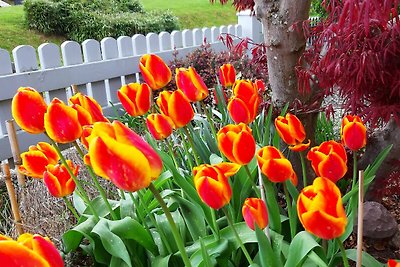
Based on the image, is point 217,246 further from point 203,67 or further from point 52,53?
point 203,67

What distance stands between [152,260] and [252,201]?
46cm

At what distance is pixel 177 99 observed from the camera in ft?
3.60

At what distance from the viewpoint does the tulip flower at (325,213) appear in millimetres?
665

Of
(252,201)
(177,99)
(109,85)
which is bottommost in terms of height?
(109,85)

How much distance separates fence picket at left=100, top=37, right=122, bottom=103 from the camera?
12.2 feet

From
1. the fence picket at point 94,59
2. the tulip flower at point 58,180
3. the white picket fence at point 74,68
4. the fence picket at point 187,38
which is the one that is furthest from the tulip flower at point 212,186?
the fence picket at point 187,38

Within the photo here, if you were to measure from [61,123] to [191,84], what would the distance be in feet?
1.45

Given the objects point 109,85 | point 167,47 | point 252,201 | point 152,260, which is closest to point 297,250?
point 252,201

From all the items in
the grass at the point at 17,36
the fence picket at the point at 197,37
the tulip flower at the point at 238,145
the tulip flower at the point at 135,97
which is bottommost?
the grass at the point at 17,36

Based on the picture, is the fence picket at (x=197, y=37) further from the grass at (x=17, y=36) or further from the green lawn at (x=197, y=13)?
the green lawn at (x=197, y=13)

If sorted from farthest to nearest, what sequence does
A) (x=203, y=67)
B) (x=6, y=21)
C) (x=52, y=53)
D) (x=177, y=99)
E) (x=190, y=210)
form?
(x=6, y=21), (x=203, y=67), (x=52, y=53), (x=190, y=210), (x=177, y=99)

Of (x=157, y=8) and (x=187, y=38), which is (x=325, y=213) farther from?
(x=157, y=8)

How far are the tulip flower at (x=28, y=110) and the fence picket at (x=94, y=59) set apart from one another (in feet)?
8.79

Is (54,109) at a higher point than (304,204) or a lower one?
higher
